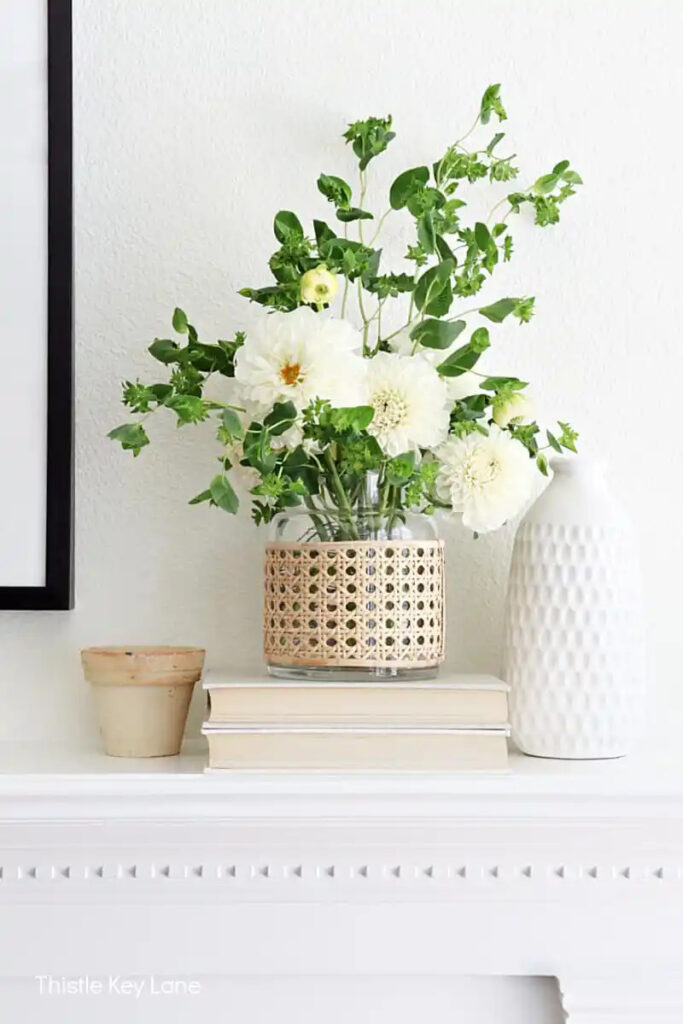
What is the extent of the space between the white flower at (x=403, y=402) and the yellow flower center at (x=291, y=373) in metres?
0.07

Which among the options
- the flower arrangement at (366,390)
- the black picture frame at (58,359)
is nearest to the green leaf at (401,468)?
the flower arrangement at (366,390)

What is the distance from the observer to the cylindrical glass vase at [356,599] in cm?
89

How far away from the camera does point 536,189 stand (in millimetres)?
1058

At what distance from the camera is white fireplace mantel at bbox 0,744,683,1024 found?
0.88 meters

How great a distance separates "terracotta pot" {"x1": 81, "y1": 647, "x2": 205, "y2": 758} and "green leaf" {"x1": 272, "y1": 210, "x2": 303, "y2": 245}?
13.1 inches

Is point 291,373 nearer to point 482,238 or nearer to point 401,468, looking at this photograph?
point 401,468

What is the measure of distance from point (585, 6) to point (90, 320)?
21.2 inches

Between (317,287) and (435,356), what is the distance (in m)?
0.13

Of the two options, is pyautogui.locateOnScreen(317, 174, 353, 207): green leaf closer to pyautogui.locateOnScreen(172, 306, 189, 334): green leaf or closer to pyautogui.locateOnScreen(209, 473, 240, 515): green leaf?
pyautogui.locateOnScreen(172, 306, 189, 334): green leaf

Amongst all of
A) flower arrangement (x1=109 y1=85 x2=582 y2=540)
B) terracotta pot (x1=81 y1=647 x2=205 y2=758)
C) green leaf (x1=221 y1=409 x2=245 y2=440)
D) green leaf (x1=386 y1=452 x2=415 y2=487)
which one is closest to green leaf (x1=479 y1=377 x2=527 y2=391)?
flower arrangement (x1=109 y1=85 x2=582 y2=540)

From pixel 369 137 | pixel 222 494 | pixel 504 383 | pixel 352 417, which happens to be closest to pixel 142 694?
pixel 222 494

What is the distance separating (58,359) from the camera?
1.04 m

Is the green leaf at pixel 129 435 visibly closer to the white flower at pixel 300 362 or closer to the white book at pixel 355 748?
the white flower at pixel 300 362

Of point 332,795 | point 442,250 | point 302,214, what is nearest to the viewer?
point 332,795
